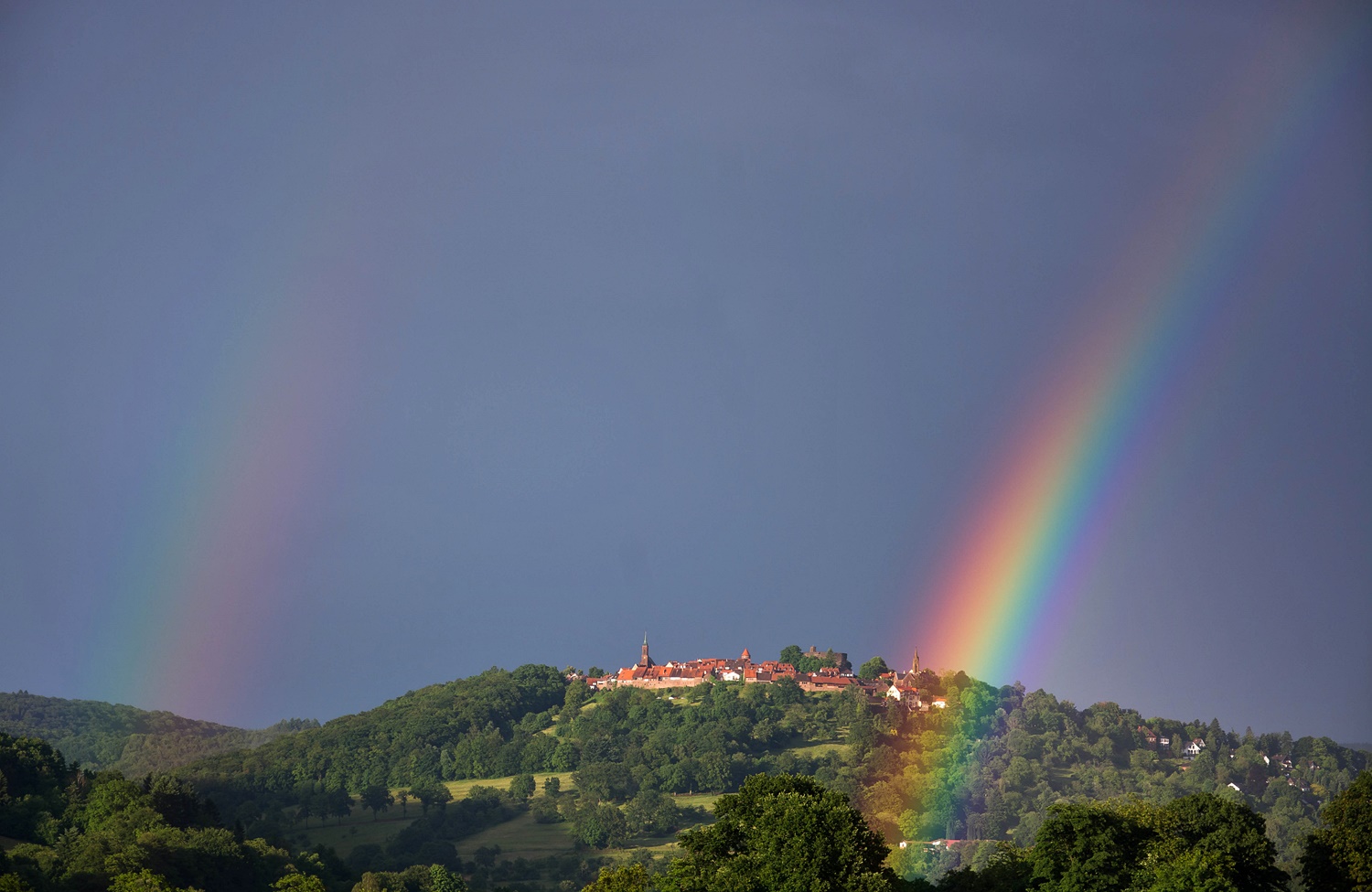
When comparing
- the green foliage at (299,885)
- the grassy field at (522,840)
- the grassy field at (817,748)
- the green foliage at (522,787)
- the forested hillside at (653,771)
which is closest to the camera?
the green foliage at (299,885)

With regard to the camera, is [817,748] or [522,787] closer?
[522,787]

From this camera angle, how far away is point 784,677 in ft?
537

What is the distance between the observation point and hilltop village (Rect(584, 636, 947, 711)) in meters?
161

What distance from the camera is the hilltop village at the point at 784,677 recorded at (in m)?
161

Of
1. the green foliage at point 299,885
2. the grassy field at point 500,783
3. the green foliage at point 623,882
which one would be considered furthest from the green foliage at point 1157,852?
the grassy field at point 500,783

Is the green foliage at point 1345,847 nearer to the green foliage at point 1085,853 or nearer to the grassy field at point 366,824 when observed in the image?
the green foliage at point 1085,853

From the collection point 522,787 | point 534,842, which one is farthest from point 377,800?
point 534,842

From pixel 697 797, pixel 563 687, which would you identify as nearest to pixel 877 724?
pixel 697 797

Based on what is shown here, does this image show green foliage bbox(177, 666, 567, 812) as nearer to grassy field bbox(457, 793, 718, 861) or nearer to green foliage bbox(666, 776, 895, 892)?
grassy field bbox(457, 793, 718, 861)

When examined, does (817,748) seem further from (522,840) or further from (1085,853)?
(1085,853)

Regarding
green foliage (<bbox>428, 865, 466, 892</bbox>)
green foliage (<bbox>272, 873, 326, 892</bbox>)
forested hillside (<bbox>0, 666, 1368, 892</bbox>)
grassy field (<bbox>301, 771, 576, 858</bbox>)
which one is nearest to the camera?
green foliage (<bbox>272, 873, 326, 892</bbox>)

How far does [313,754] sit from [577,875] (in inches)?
→ 2001

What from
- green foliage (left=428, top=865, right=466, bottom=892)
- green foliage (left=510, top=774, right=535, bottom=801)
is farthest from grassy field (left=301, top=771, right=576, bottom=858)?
green foliage (left=428, top=865, right=466, bottom=892)

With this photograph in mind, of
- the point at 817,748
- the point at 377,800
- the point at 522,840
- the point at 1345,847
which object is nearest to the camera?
the point at 1345,847
